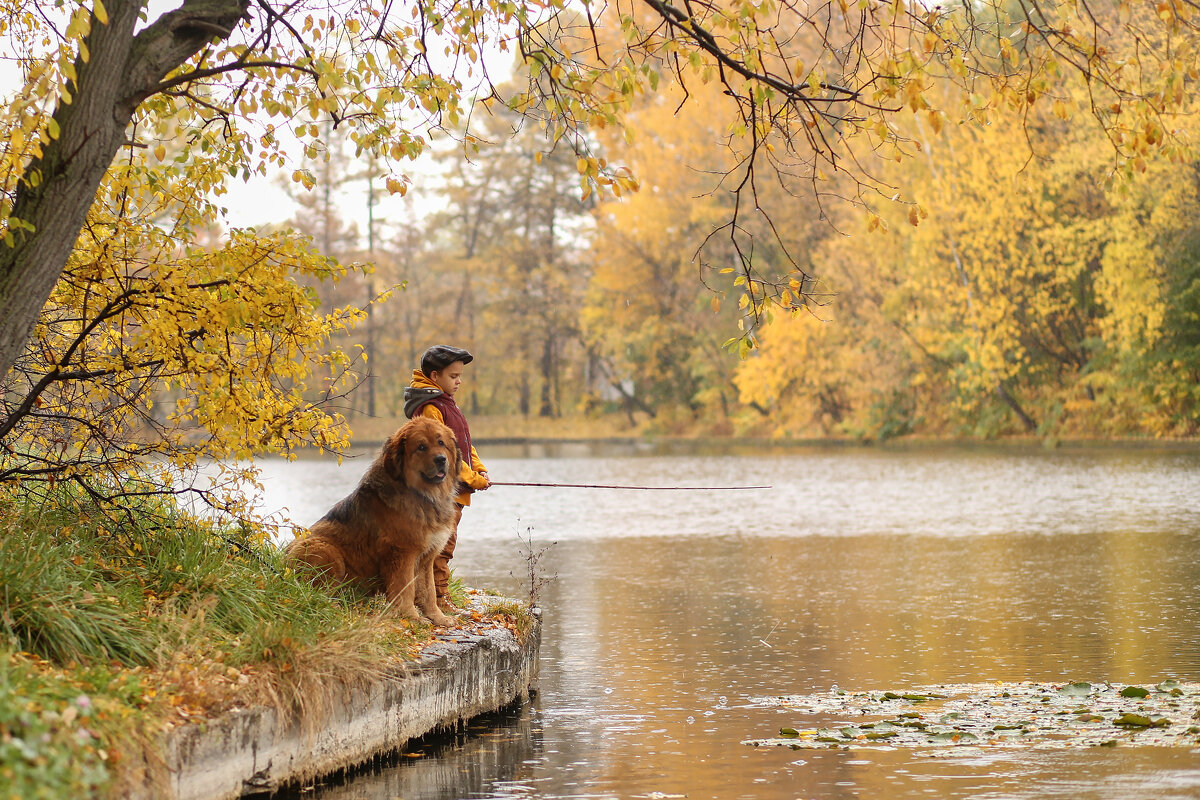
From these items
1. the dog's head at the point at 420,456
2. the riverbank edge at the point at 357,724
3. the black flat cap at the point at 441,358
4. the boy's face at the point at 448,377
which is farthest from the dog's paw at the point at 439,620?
the black flat cap at the point at 441,358

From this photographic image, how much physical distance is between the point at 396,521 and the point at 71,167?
2697mm

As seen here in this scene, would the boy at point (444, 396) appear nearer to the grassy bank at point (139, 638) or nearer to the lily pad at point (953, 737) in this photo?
the grassy bank at point (139, 638)

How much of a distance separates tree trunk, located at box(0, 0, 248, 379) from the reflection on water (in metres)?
2.87

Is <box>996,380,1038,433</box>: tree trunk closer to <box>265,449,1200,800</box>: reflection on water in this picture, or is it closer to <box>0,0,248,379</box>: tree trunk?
<box>265,449,1200,800</box>: reflection on water

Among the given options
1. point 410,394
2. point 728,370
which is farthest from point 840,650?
point 728,370

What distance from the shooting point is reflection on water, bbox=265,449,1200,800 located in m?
6.37

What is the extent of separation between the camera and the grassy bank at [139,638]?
4.57m

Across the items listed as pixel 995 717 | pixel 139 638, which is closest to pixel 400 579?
pixel 139 638

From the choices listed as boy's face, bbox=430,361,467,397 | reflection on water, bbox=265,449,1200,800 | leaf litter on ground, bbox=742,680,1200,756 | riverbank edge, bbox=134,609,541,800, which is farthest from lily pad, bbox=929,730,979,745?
boy's face, bbox=430,361,467,397

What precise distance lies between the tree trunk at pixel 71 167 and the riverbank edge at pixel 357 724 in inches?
83.9

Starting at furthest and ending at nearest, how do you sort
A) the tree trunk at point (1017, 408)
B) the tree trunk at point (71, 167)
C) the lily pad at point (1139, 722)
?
the tree trunk at point (1017, 408) → the lily pad at point (1139, 722) → the tree trunk at point (71, 167)

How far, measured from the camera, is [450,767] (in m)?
6.91

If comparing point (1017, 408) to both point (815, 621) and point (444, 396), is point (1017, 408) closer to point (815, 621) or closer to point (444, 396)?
point (815, 621)

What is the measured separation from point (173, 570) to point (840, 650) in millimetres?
5142
